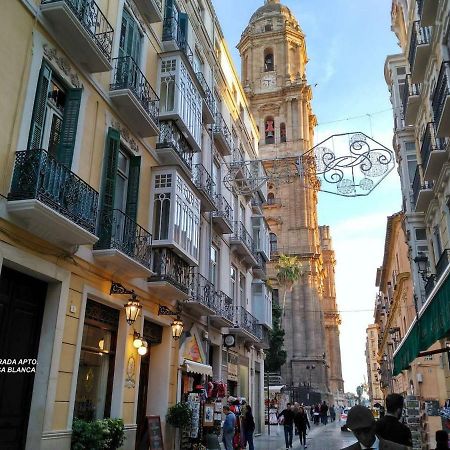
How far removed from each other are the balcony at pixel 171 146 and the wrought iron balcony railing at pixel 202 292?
354cm

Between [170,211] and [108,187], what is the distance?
246cm

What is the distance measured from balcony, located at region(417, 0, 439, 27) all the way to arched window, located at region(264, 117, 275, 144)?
4939 cm

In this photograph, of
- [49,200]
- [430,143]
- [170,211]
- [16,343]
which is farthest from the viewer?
[430,143]

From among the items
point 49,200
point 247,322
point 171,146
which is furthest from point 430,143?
point 49,200

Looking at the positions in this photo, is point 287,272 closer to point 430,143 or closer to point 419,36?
point 430,143

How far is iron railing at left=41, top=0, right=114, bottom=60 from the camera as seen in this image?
912 cm

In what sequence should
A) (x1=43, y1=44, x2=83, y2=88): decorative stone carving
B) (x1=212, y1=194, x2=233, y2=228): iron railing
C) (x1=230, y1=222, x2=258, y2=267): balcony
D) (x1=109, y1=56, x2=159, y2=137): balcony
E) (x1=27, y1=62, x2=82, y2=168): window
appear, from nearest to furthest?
Result: (x1=27, y1=62, x2=82, y2=168): window → (x1=43, y1=44, x2=83, y2=88): decorative stone carving → (x1=109, y1=56, x2=159, y2=137): balcony → (x1=212, y1=194, x2=233, y2=228): iron railing → (x1=230, y1=222, x2=258, y2=267): balcony

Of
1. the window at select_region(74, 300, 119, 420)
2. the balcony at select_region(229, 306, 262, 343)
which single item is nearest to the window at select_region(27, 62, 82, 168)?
the window at select_region(74, 300, 119, 420)

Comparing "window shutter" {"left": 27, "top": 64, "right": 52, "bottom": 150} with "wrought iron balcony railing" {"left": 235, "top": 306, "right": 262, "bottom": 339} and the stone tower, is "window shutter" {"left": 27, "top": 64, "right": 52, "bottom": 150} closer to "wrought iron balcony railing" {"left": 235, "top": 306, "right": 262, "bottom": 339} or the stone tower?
"wrought iron balcony railing" {"left": 235, "top": 306, "right": 262, "bottom": 339}

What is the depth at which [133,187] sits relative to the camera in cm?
1168

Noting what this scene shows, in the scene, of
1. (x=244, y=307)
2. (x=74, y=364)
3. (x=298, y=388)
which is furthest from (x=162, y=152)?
(x=298, y=388)

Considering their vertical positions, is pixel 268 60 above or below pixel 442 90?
above

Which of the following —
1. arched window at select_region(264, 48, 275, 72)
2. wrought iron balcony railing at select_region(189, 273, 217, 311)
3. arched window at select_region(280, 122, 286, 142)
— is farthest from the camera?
arched window at select_region(264, 48, 275, 72)

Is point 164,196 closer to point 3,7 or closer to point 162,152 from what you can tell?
point 162,152
